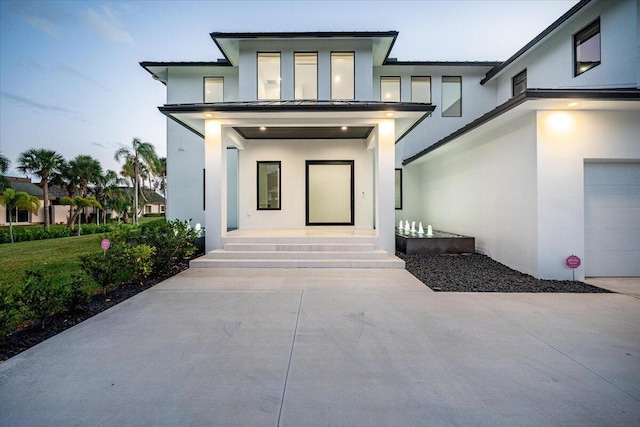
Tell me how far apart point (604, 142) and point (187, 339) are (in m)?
7.60

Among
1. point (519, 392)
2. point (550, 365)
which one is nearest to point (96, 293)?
point (519, 392)

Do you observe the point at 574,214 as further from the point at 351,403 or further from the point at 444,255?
the point at 351,403

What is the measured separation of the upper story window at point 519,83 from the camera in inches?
429

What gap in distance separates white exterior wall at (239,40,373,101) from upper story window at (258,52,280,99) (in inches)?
5.6

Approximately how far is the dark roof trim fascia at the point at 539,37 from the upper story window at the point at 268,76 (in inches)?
329

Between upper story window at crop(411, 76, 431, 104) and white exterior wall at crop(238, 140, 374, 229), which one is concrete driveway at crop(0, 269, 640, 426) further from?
upper story window at crop(411, 76, 431, 104)

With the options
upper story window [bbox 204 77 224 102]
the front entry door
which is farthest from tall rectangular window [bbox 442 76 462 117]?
upper story window [bbox 204 77 224 102]

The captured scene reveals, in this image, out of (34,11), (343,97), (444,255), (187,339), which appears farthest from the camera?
(34,11)

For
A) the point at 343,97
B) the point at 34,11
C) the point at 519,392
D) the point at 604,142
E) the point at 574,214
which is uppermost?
the point at 34,11

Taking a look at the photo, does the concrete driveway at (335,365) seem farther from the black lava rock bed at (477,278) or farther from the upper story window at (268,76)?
the upper story window at (268,76)

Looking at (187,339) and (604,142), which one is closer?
(187,339)

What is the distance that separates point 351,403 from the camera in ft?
6.85

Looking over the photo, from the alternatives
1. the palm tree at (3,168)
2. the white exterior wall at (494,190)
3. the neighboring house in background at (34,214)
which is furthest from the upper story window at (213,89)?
the neighboring house in background at (34,214)

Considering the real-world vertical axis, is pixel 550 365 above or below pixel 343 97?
below
